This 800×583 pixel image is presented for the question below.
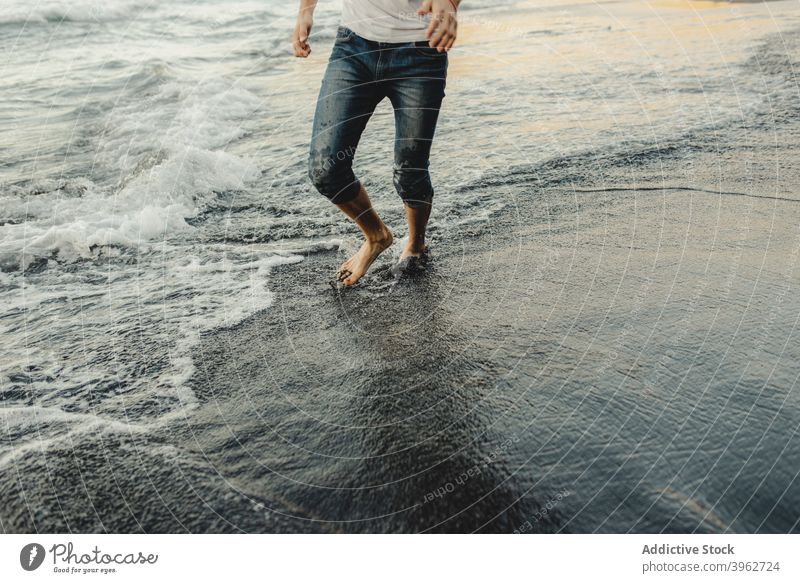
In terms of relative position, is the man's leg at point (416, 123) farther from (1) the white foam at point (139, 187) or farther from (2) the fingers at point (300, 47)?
(1) the white foam at point (139, 187)

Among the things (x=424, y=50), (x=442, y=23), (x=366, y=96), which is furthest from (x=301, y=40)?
(x=442, y=23)

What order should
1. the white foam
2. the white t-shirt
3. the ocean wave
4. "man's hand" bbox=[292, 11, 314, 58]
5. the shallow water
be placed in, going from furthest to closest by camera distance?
the ocean wave, the white foam, "man's hand" bbox=[292, 11, 314, 58], the white t-shirt, the shallow water

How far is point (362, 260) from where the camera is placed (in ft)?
11.6

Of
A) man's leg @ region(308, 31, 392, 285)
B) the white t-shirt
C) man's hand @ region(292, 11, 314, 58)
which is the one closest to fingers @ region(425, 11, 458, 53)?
the white t-shirt

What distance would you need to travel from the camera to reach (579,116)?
20.6 feet

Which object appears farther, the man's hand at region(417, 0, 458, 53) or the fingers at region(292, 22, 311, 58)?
the fingers at region(292, 22, 311, 58)

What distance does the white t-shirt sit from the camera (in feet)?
9.91

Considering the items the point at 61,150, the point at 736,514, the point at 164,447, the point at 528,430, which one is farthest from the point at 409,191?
the point at 61,150

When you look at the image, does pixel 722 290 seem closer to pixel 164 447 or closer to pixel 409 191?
pixel 409 191

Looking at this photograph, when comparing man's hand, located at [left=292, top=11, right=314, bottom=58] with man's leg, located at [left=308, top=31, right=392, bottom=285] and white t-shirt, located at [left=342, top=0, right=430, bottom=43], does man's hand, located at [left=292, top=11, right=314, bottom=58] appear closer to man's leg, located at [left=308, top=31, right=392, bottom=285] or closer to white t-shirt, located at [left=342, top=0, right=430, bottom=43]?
man's leg, located at [left=308, top=31, right=392, bottom=285]

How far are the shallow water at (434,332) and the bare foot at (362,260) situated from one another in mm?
103

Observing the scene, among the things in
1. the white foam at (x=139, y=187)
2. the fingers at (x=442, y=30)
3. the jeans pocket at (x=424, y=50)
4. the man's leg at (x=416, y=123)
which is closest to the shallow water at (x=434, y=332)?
the white foam at (x=139, y=187)

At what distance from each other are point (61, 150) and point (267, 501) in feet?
18.9

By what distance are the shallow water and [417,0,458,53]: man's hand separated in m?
1.21
